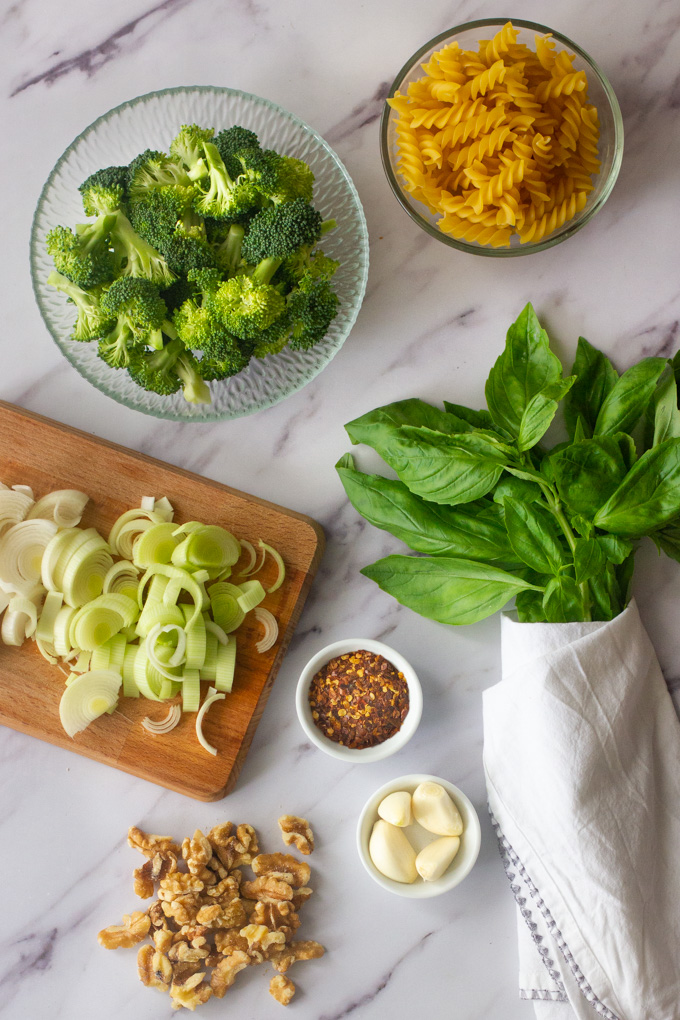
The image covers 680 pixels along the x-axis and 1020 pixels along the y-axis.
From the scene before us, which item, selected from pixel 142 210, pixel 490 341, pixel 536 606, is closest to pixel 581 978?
pixel 536 606

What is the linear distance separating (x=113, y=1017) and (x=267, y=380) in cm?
131

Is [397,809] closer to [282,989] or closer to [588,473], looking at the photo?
[282,989]

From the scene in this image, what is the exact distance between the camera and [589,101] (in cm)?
142

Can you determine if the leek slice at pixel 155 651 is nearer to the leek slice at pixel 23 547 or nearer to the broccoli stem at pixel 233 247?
the leek slice at pixel 23 547

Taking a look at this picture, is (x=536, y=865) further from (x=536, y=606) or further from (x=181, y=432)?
(x=181, y=432)

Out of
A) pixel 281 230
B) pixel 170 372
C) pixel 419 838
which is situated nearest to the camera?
pixel 281 230

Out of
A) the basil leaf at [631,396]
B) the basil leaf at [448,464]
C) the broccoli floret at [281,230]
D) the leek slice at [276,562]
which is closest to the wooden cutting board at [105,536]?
the leek slice at [276,562]

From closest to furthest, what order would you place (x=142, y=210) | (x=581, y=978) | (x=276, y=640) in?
(x=142, y=210), (x=581, y=978), (x=276, y=640)

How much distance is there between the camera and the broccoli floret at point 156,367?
1322 millimetres

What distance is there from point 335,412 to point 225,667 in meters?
0.54

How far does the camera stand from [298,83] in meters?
1.52

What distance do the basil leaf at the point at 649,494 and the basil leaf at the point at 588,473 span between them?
0.04 meters

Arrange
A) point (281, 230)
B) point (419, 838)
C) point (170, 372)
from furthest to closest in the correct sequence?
point (419, 838), point (170, 372), point (281, 230)

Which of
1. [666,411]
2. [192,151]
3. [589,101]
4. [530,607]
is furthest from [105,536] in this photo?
[589,101]
